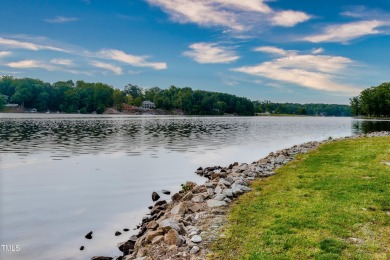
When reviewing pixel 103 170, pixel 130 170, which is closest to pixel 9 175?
pixel 103 170

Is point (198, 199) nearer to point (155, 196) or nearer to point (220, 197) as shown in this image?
point (220, 197)

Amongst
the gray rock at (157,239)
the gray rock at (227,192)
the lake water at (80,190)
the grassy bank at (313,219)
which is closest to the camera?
the grassy bank at (313,219)

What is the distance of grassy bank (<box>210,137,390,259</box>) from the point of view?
328 inches

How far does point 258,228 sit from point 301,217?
162 cm

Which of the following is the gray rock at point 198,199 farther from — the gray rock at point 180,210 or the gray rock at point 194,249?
the gray rock at point 194,249

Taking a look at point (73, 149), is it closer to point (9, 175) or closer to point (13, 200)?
point (9, 175)

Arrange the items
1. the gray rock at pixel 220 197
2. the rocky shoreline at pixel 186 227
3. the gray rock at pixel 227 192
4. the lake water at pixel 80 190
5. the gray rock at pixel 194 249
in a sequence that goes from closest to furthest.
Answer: the gray rock at pixel 194 249 < the rocky shoreline at pixel 186 227 < the lake water at pixel 80 190 < the gray rock at pixel 220 197 < the gray rock at pixel 227 192

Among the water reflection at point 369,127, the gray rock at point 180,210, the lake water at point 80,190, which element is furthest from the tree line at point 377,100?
the gray rock at point 180,210

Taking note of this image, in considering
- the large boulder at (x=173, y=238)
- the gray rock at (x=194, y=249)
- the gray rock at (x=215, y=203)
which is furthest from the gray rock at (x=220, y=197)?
the gray rock at (x=194, y=249)

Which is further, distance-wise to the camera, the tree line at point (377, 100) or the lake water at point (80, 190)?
the tree line at point (377, 100)

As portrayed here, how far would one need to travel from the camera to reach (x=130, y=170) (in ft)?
86.1

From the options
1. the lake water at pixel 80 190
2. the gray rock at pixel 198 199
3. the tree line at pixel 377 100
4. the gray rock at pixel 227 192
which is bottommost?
the lake water at pixel 80 190

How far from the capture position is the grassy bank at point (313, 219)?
832cm

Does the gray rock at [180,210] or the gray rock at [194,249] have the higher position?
the gray rock at [194,249]
